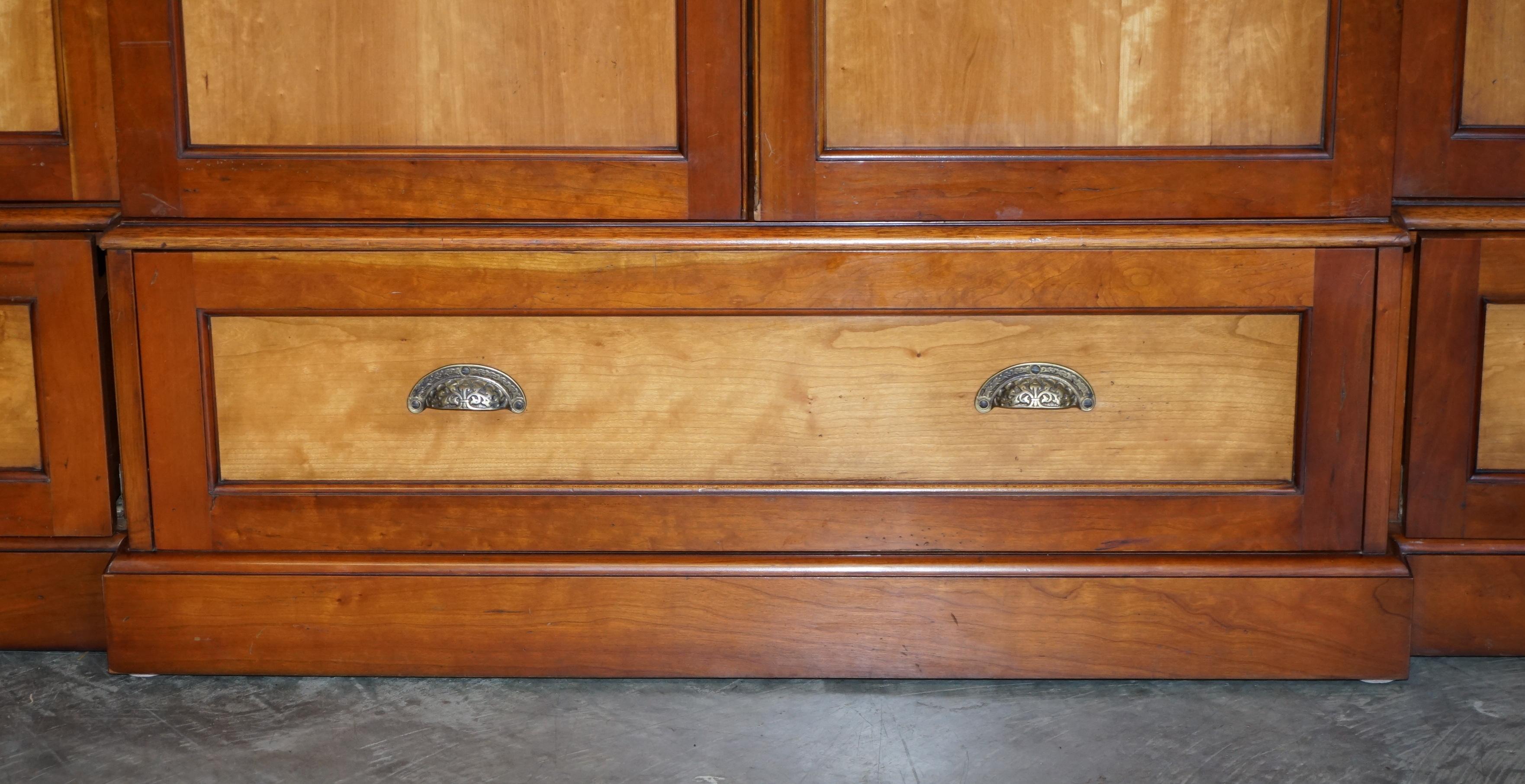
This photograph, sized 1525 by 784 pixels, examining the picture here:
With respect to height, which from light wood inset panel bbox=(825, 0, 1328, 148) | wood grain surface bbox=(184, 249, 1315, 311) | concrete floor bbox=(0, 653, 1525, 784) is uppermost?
light wood inset panel bbox=(825, 0, 1328, 148)

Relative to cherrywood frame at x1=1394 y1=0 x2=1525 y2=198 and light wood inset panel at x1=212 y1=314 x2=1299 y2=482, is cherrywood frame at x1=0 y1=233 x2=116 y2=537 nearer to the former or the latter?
light wood inset panel at x1=212 y1=314 x2=1299 y2=482

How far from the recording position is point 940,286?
1542 mm

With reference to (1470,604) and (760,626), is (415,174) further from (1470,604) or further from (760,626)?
(1470,604)

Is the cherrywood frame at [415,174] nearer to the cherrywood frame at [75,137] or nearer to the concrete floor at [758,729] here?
the cherrywood frame at [75,137]

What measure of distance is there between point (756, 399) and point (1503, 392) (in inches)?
36.3

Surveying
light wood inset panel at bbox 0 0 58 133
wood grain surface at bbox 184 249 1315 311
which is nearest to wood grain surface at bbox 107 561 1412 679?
wood grain surface at bbox 184 249 1315 311

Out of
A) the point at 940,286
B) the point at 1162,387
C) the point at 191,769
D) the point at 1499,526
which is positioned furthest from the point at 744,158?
the point at 1499,526

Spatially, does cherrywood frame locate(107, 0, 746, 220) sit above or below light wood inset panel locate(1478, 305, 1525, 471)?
above

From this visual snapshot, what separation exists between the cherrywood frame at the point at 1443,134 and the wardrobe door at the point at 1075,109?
0.21 feet

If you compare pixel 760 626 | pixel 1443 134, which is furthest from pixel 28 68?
pixel 1443 134

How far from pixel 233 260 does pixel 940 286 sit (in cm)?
83

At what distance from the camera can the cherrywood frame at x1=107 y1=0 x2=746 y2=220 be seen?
1.53m

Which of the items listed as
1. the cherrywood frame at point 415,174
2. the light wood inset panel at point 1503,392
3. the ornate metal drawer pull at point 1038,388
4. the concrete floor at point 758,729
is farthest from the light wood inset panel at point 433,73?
the light wood inset panel at point 1503,392

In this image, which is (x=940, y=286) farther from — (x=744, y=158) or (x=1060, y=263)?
(x=744, y=158)
